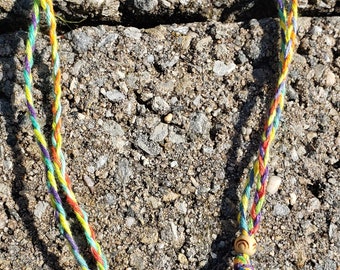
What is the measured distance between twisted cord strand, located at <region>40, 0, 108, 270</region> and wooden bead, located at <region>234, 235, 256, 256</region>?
1.03ft

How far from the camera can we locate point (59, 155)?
4.85 feet

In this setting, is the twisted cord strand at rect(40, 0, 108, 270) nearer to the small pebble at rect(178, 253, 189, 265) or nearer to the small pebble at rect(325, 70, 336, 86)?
the small pebble at rect(178, 253, 189, 265)

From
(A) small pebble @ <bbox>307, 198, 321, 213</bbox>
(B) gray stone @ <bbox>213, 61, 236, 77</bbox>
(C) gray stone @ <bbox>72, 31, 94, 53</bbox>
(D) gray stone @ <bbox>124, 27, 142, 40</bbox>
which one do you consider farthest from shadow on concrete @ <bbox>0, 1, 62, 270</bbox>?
(A) small pebble @ <bbox>307, 198, 321, 213</bbox>

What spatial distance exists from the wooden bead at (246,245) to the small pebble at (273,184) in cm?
15

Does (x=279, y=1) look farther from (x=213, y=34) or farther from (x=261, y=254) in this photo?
(x=261, y=254)

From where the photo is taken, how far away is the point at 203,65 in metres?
1.62

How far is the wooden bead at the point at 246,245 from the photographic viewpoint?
1.43m

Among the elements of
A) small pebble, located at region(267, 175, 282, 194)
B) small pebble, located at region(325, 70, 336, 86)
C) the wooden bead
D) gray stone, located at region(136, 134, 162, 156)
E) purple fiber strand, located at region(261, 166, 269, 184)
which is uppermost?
small pebble, located at region(325, 70, 336, 86)

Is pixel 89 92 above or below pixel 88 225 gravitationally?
above

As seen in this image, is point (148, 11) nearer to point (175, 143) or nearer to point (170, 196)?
point (175, 143)

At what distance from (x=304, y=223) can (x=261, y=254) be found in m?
0.13

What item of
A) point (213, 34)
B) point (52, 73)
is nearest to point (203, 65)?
point (213, 34)

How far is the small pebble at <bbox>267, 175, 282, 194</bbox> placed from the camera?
5.05ft

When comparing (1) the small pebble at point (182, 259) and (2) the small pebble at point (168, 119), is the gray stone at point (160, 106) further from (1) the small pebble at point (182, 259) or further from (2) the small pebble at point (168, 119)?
(1) the small pebble at point (182, 259)
